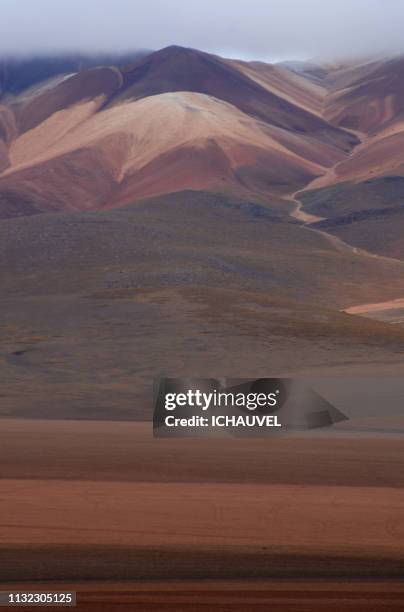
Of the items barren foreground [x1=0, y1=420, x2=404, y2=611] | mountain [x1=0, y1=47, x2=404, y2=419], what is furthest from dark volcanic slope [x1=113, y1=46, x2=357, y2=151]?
barren foreground [x1=0, y1=420, x2=404, y2=611]

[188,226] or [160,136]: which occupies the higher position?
[160,136]

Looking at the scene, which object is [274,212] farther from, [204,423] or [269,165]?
[204,423]

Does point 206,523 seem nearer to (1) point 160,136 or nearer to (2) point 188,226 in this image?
(2) point 188,226

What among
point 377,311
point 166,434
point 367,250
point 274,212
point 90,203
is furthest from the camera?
point 90,203

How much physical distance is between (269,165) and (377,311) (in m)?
69.4

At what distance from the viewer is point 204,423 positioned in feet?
56.3

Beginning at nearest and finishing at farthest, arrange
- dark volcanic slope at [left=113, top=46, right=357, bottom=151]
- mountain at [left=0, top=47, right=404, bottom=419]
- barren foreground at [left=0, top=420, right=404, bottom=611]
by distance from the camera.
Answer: barren foreground at [left=0, top=420, right=404, bottom=611], mountain at [left=0, top=47, right=404, bottom=419], dark volcanic slope at [left=113, top=46, right=357, bottom=151]

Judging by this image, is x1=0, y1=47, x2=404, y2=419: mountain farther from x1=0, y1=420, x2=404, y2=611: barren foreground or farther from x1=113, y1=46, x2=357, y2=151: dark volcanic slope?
x1=0, y1=420, x2=404, y2=611: barren foreground

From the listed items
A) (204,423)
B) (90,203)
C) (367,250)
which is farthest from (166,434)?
(90,203)

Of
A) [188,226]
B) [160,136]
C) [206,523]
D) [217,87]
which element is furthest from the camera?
[217,87]

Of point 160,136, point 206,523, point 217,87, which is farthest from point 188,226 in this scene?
point 217,87

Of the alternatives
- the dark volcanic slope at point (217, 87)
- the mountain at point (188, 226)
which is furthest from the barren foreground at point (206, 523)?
the dark volcanic slope at point (217, 87)

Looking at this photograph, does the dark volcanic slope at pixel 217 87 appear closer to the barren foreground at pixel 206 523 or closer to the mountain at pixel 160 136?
the mountain at pixel 160 136

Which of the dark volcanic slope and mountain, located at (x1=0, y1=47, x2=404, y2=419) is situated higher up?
the dark volcanic slope
